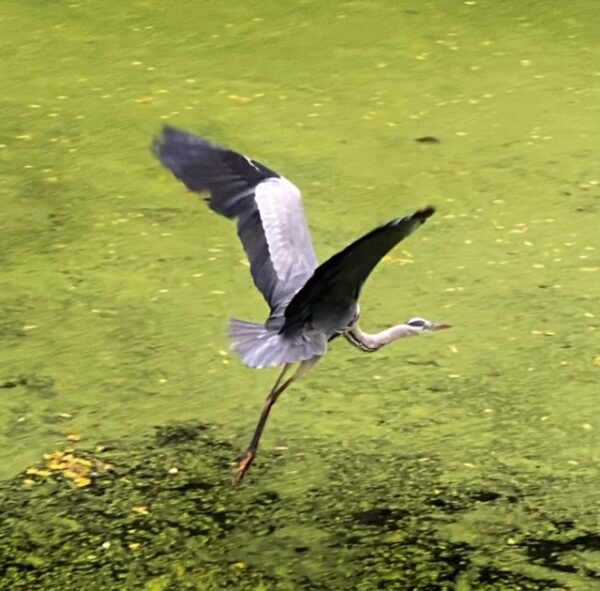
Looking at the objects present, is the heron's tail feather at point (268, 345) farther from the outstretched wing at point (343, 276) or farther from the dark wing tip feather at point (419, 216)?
the dark wing tip feather at point (419, 216)

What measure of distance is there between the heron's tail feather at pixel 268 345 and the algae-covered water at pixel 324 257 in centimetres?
27

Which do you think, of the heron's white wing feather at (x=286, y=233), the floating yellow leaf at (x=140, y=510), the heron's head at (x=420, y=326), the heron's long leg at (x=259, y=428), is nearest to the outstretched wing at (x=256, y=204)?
the heron's white wing feather at (x=286, y=233)

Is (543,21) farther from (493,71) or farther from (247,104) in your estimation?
(247,104)

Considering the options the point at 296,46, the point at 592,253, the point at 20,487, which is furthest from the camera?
the point at 296,46

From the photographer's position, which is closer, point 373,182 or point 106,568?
point 106,568

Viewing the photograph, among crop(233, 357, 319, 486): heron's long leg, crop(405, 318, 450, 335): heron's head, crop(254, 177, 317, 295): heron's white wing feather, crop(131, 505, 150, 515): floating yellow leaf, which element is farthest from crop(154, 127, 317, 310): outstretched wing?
crop(131, 505, 150, 515): floating yellow leaf

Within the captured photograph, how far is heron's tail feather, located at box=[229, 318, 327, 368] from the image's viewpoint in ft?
5.69

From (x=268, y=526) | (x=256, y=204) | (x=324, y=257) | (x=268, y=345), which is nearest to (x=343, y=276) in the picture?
(x=268, y=345)

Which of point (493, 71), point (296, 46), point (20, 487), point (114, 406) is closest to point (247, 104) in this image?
point (296, 46)

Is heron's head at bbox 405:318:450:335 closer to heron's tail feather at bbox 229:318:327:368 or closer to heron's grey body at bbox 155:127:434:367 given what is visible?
heron's grey body at bbox 155:127:434:367

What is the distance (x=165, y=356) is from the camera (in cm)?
227

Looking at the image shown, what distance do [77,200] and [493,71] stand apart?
117 cm

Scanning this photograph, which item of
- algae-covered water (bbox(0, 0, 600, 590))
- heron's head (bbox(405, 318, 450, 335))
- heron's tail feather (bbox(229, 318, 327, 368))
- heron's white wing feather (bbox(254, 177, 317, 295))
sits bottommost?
algae-covered water (bbox(0, 0, 600, 590))

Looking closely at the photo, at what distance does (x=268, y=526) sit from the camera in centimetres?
190
